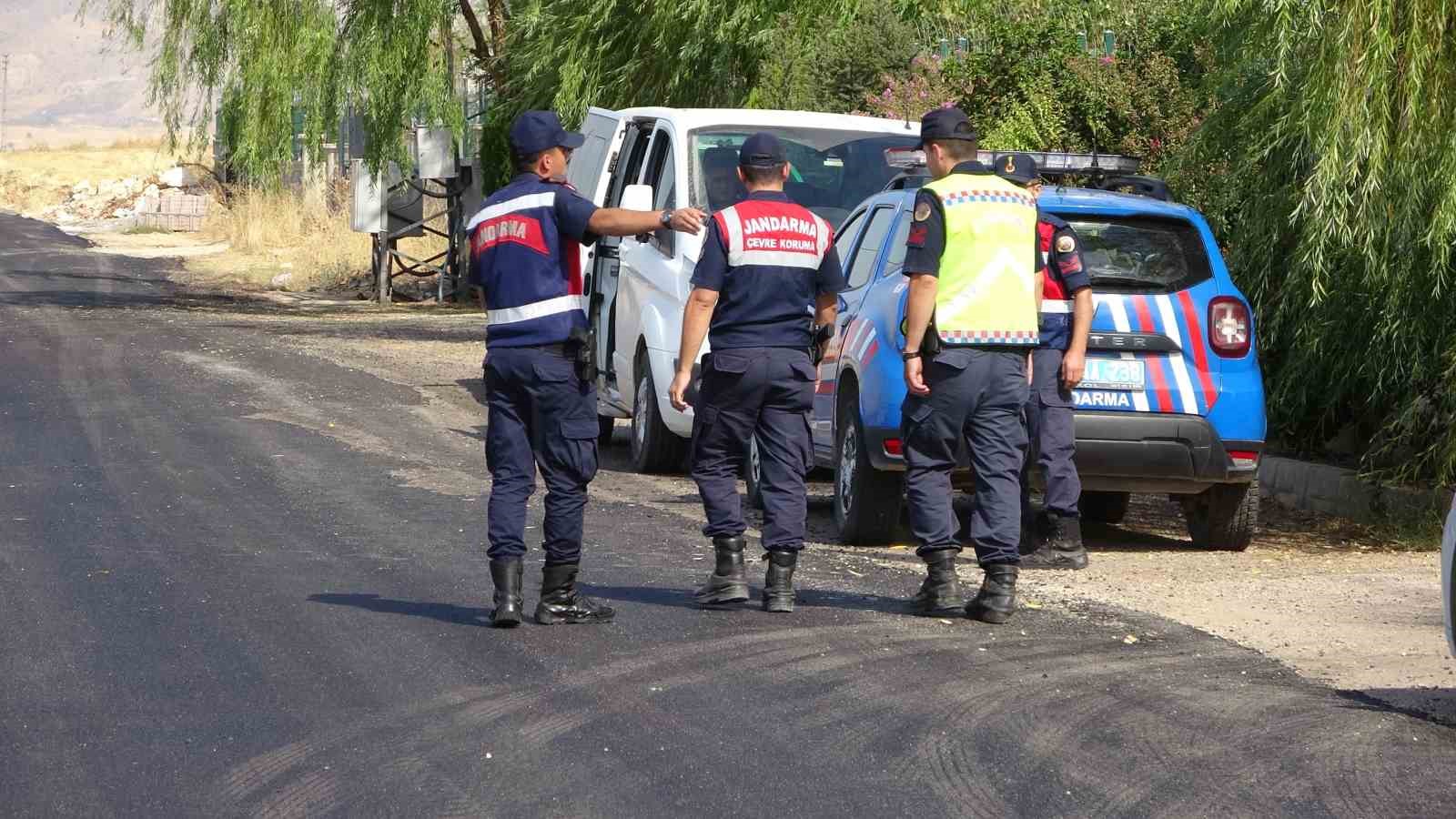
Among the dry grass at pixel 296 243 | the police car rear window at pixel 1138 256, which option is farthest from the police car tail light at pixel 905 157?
the dry grass at pixel 296 243

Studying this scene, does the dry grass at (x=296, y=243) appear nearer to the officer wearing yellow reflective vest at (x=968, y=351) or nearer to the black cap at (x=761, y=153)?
the black cap at (x=761, y=153)

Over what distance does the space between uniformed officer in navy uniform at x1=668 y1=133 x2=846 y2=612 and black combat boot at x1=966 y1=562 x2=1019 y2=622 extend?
720 millimetres

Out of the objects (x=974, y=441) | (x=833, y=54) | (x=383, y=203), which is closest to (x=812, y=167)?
(x=974, y=441)

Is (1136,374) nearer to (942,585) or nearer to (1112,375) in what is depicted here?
(1112,375)

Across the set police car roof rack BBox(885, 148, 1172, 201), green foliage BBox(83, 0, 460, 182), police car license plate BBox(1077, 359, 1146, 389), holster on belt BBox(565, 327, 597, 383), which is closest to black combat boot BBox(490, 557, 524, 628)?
holster on belt BBox(565, 327, 597, 383)

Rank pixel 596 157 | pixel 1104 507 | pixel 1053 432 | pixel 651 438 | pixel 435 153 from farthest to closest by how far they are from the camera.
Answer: pixel 435 153 → pixel 596 157 → pixel 651 438 → pixel 1104 507 → pixel 1053 432

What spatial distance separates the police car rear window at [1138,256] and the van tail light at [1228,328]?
0.54ft

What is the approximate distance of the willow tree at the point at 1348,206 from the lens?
9.10 metres

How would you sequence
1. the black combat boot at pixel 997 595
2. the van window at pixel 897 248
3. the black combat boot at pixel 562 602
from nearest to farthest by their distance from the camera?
the black combat boot at pixel 562 602 < the black combat boot at pixel 997 595 < the van window at pixel 897 248

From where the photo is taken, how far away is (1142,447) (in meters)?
9.13

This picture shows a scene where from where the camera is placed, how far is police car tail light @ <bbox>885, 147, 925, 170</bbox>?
10.7 metres

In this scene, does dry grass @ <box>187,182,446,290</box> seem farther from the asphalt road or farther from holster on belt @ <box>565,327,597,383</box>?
holster on belt @ <box>565,327,597,383</box>

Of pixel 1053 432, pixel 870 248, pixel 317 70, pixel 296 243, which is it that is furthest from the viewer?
pixel 296 243

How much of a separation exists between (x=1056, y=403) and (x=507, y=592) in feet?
9.42
